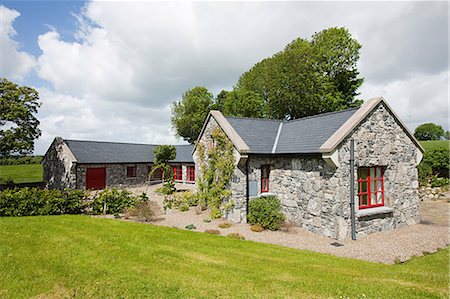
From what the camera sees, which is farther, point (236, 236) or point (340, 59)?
point (340, 59)

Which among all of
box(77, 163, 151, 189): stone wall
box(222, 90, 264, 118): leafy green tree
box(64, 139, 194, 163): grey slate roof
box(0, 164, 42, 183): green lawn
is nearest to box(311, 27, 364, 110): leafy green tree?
box(222, 90, 264, 118): leafy green tree

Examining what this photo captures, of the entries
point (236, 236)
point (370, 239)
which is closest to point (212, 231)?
point (236, 236)

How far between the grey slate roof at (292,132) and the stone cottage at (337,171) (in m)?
0.07

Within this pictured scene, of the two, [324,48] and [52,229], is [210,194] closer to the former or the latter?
[52,229]

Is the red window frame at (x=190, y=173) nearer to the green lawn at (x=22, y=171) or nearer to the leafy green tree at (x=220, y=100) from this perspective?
the leafy green tree at (x=220, y=100)

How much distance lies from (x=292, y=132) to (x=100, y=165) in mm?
20337

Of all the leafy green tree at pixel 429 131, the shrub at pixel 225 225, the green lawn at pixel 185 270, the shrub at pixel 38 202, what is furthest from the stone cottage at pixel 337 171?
the leafy green tree at pixel 429 131

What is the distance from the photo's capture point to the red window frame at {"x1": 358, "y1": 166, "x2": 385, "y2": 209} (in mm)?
12117

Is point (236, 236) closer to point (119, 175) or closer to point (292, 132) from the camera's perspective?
point (292, 132)

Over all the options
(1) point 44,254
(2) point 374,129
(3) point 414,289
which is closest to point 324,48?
(2) point 374,129

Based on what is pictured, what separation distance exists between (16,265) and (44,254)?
939 mm

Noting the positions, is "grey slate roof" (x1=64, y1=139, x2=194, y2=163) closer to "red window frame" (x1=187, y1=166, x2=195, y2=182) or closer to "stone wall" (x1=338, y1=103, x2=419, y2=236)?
"red window frame" (x1=187, y1=166, x2=195, y2=182)

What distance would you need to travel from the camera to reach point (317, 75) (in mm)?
30938

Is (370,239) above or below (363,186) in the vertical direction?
Answer: below
